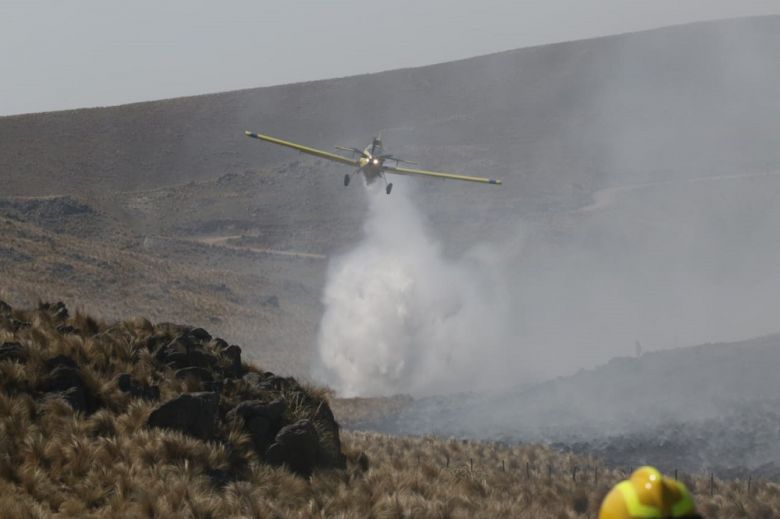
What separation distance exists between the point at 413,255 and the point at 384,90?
394ft

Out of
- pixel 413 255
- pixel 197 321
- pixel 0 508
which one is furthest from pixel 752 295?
pixel 0 508

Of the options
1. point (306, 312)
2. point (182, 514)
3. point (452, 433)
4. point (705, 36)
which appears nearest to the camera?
point (182, 514)

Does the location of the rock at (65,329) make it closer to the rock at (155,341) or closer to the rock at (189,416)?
the rock at (155,341)

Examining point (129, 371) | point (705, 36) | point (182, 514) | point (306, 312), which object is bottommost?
point (182, 514)

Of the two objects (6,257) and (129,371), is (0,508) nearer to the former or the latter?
(129,371)

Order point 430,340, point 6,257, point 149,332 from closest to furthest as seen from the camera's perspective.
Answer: point 149,332
point 430,340
point 6,257

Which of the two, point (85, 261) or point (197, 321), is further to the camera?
point (85, 261)

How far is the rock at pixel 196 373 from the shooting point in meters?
13.4

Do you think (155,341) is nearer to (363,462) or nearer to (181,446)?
(181,446)

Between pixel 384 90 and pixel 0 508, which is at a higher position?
pixel 384 90

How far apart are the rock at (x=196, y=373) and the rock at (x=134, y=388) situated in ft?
2.01

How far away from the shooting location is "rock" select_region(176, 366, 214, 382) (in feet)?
44.0

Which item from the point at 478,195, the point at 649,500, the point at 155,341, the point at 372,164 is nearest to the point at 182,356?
the point at 155,341

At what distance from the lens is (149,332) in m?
14.8
